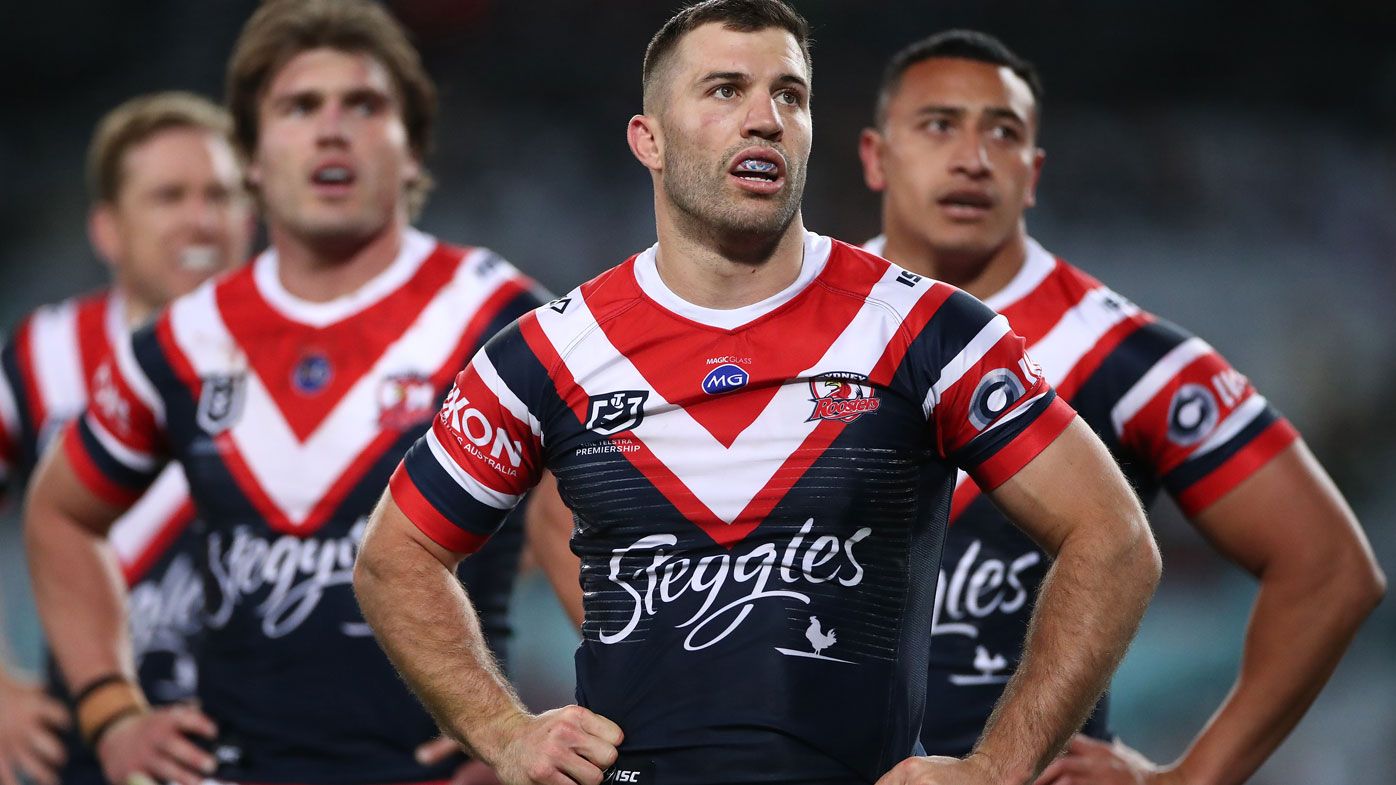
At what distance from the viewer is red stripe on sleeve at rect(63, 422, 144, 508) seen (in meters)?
4.55

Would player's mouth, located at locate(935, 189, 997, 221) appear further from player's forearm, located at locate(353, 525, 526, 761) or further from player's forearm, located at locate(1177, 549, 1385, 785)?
player's forearm, located at locate(353, 525, 526, 761)

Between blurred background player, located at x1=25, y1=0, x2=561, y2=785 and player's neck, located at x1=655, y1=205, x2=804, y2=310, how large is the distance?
1334 millimetres

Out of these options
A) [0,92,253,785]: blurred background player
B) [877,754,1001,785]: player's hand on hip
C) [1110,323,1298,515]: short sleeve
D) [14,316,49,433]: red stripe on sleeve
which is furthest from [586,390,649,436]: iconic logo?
[14,316,49,433]: red stripe on sleeve

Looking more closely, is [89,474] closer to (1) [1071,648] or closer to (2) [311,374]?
(2) [311,374]

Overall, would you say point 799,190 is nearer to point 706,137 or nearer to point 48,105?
point 706,137

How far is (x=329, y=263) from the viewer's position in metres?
4.58

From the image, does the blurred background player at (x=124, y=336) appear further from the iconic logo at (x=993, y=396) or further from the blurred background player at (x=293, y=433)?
the iconic logo at (x=993, y=396)

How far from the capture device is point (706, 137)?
310 centimetres

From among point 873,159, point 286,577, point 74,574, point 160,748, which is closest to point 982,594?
point 873,159

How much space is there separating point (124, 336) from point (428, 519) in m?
2.14

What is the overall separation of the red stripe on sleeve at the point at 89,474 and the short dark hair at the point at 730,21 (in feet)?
6.96

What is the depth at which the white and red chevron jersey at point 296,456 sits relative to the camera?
4164 millimetres

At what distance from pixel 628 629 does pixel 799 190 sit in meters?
0.86

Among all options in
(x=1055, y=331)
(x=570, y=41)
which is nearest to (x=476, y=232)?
(x=570, y=41)
